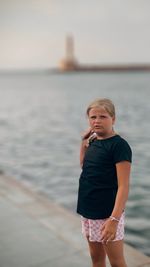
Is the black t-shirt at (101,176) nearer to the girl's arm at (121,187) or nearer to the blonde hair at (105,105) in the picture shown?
the girl's arm at (121,187)

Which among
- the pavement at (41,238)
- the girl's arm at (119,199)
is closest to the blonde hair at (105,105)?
the girl's arm at (119,199)

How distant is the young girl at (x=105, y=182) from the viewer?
9.39 feet

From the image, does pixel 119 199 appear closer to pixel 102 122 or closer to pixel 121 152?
pixel 121 152

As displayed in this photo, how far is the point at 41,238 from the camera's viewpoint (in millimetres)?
4848

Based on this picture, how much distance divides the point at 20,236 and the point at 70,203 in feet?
12.6

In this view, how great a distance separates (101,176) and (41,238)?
6.97 ft

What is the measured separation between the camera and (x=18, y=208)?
609cm

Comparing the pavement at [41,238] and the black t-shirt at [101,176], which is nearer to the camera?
the black t-shirt at [101,176]

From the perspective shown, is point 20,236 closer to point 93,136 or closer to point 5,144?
point 93,136

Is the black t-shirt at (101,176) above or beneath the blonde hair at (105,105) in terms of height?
beneath

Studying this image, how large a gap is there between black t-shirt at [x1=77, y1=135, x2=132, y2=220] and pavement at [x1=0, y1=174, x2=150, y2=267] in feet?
4.24

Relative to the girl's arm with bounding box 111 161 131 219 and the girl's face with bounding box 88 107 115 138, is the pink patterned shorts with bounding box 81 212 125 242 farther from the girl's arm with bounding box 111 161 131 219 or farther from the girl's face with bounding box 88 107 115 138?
the girl's face with bounding box 88 107 115 138

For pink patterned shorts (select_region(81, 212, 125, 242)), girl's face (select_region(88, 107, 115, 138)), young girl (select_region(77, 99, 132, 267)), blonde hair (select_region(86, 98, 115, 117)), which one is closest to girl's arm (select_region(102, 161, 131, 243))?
young girl (select_region(77, 99, 132, 267))

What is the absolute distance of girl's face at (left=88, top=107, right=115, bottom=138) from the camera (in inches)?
118
